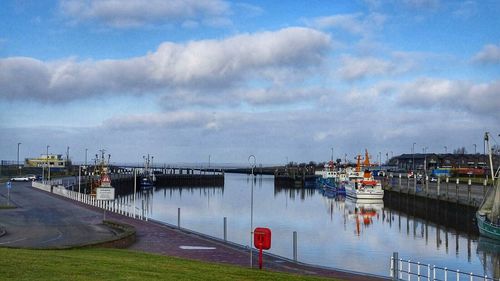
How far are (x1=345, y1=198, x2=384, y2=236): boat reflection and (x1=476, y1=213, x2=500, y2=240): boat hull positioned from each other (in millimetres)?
9408

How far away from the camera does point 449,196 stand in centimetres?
7369

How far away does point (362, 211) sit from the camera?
79312 mm

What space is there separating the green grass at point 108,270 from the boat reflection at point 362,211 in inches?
1323

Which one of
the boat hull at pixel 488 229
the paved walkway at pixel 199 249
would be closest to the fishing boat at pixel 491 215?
the boat hull at pixel 488 229

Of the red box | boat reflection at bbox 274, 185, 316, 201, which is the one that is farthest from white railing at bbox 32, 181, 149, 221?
boat reflection at bbox 274, 185, 316, 201

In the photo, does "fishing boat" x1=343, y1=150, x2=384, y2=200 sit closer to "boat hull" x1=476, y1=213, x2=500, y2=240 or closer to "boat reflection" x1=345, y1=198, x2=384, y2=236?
"boat reflection" x1=345, y1=198, x2=384, y2=236

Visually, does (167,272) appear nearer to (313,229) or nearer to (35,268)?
(35,268)

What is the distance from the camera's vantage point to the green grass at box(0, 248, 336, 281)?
51.3 feet

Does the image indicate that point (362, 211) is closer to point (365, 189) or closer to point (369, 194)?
point (369, 194)

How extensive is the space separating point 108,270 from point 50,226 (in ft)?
72.2

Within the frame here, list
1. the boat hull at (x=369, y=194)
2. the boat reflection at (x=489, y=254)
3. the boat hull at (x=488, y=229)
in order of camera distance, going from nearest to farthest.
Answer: the boat reflection at (x=489, y=254) → the boat hull at (x=488, y=229) → the boat hull at (x=369, y=194)

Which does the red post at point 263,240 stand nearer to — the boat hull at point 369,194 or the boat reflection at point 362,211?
the boat reflection at point 362,211

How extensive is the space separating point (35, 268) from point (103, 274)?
1854mm

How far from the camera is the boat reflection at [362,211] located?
61947 mm
